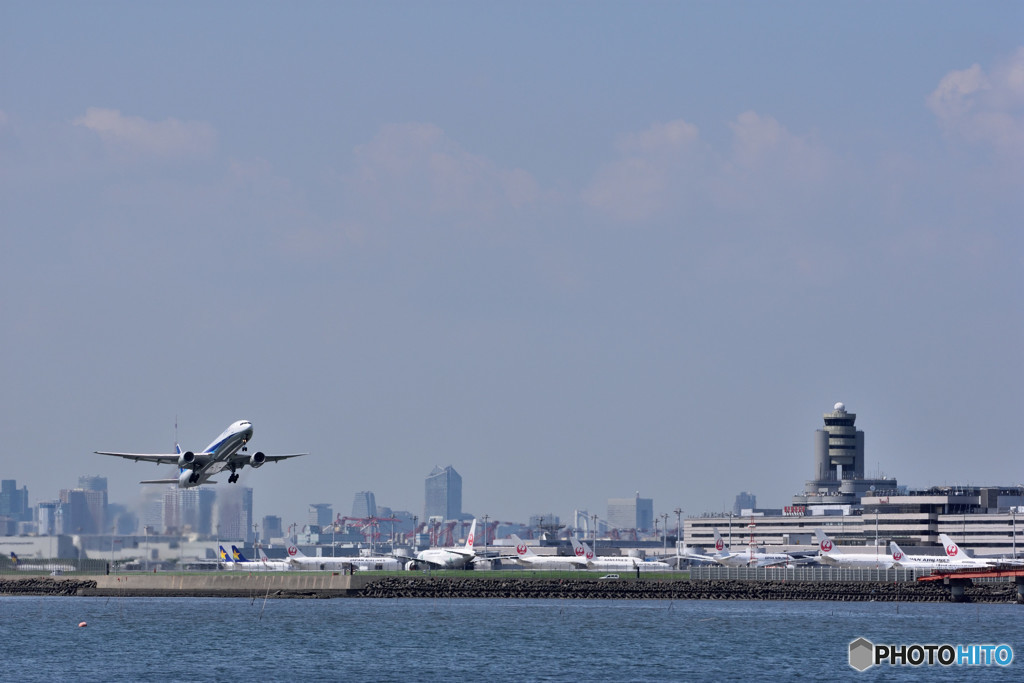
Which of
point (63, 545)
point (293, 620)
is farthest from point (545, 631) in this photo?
point (63, 545)

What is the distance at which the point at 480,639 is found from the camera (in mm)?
130000

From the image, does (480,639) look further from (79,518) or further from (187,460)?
(79,518)

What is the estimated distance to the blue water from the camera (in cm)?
10338

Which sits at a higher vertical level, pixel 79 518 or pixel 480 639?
pixel 79 518

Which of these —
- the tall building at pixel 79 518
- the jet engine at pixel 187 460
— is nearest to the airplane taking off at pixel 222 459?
the jet engine at pixel 187 460

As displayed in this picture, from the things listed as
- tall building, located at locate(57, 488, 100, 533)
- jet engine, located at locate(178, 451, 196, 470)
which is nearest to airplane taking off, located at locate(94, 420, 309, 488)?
jet engine, located at locate(178, 451, 196, 470)

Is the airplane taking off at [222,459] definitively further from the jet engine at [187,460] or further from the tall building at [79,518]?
the tall building at [79,518]

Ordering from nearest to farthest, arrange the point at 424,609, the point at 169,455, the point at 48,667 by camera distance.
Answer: the point at 48,667, the point at 169,455, the point at 424,609

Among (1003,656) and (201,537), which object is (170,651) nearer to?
(201,537)

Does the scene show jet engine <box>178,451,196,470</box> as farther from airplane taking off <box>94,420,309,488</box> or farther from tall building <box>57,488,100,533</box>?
tall building <box>57,488,100,533</box>

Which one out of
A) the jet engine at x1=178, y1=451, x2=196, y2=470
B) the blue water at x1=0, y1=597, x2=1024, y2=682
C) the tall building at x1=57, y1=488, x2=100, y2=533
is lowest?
the blue water at x1=0, y1=597, x2=1024, y2=682

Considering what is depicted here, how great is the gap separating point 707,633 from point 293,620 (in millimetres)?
49346

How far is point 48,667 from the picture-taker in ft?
353

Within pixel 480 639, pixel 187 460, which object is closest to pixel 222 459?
pixel 187 460
